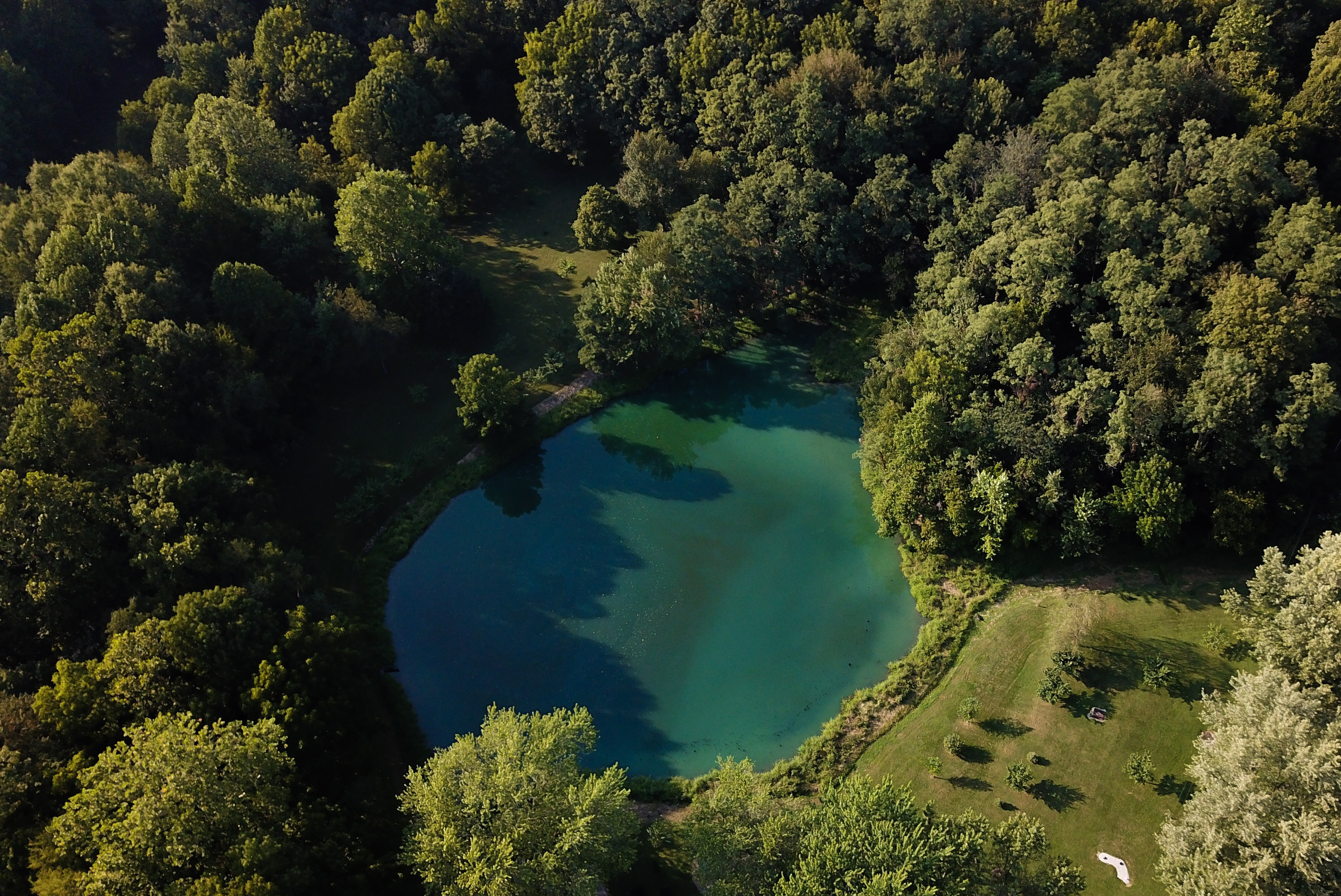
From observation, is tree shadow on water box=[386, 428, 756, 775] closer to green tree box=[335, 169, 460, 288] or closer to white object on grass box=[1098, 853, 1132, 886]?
green tree box=[335, 169, 460, 288]

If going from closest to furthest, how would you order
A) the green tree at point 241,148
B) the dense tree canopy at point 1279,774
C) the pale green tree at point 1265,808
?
the pale green tree at point 1265,808 → the dense tree canopy at point 1279,774 → the green tree at point 241,148

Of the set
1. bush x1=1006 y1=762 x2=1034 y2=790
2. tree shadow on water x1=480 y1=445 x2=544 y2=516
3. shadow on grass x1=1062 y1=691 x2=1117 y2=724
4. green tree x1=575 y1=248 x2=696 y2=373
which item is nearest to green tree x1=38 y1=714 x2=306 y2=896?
tree shadow on water x1=480 y1=445 x2=544 y2=516

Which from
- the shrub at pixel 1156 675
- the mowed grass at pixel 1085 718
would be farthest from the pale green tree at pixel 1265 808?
the shrub at pixel 1156 675

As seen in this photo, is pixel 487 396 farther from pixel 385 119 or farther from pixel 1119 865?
pixel 1119 865

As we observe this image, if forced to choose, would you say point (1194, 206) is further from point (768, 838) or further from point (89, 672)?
point (89, 672)

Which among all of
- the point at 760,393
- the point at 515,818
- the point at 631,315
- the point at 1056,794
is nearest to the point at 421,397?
the point at 631,315

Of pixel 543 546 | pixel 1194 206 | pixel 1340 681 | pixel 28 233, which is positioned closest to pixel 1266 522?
pixel 1340 681

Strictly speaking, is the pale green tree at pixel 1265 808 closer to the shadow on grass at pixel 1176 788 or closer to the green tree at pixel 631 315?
the shadow on grass at pixel 1176 788
